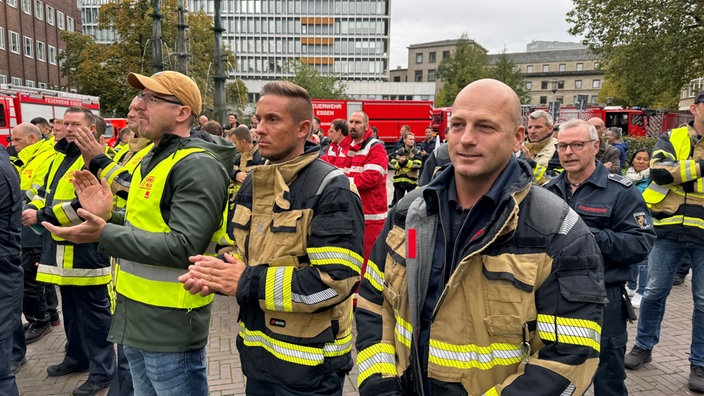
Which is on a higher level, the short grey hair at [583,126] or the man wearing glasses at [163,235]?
the short grey hair at [583,126]

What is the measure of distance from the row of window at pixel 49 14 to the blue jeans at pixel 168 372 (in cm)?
4692

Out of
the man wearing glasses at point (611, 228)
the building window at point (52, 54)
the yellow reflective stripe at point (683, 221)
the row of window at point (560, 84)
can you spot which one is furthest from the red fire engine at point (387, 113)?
the row of window at point (560, 84)

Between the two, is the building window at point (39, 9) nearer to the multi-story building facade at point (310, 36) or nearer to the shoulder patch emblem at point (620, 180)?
the multi-story building facade at point (310, 36)

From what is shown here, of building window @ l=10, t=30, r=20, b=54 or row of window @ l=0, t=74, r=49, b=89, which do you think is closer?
row of window @ l=0, t=74, r=49, b=89

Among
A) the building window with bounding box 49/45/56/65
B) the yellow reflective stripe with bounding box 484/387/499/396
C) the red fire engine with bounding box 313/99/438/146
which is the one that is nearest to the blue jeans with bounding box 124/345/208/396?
the yellow reflective stripe with bounding box 484/387/499/396

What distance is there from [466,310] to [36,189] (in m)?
5.41

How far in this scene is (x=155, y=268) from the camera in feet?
8.53

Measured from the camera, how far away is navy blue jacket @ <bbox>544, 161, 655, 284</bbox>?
3.29 m

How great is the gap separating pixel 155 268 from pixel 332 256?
1.00 m

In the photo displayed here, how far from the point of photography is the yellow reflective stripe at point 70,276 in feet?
14.1

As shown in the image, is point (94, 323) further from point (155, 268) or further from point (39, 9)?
point (39, 9)

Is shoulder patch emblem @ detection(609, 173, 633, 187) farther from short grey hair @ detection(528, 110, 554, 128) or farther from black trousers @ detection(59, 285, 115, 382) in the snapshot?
black trousers @ detection(59, 285, 115, 382)

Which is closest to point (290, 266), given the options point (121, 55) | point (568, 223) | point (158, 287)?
point (158, 287)

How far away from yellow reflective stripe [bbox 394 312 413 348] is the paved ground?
2.63 meters
